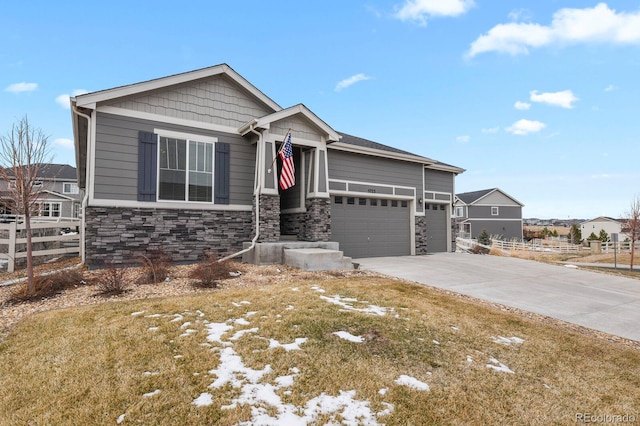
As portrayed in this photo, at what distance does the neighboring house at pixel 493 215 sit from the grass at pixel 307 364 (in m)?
35.8

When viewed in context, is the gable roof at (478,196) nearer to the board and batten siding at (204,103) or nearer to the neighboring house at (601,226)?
the neighboring house at (601,226)

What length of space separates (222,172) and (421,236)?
30.9ft

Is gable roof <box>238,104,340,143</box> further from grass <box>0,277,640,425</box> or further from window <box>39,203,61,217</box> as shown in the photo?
window <box>39,203,61,217</box>

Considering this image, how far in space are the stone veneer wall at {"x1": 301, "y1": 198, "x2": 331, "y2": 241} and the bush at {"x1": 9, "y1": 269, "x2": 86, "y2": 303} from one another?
633 cm

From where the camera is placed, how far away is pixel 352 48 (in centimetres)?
1428

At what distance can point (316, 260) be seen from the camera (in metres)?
8.85

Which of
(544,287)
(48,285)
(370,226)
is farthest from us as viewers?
(370,226)

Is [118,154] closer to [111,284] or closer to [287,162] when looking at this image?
[111,284]

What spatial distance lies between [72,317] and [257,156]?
6.70 meters

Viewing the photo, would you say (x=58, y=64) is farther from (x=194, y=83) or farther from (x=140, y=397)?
(x=140, y=397)

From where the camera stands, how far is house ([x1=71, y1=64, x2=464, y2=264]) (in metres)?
8.48

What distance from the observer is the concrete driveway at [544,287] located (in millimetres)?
6054

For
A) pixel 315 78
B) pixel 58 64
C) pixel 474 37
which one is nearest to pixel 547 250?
pixel 474 37

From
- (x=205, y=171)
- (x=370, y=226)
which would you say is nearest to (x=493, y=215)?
(x=370, y=226)
